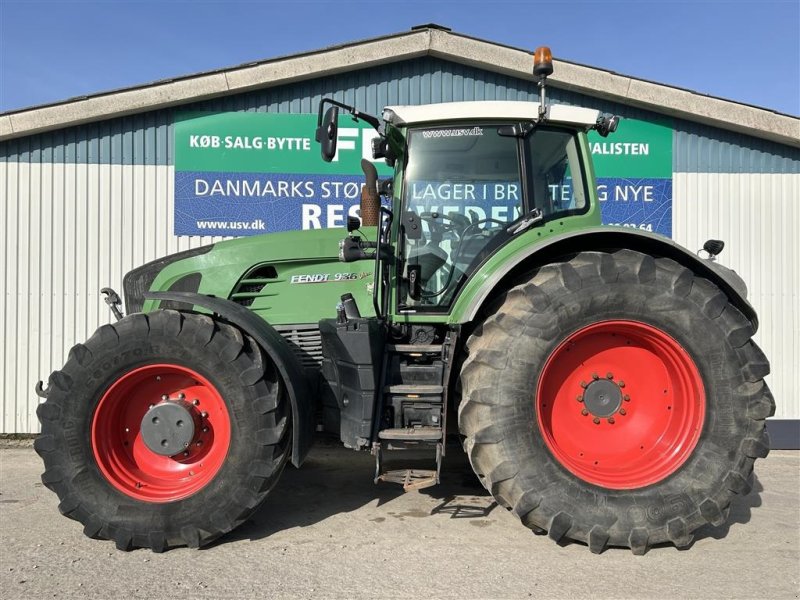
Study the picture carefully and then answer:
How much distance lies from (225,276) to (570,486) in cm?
251

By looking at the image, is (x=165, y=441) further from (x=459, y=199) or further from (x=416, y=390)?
(x=459, y=199)

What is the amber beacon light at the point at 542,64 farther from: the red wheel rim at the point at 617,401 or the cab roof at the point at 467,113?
the red wheel rim at the point at 617,401

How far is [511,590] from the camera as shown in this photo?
8.09ft

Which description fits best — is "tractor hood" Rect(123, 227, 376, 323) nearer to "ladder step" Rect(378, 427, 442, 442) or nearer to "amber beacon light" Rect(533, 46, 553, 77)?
"ladder step" Rect(378, 427, 442, 442)

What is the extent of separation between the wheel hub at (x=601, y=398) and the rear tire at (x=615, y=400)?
16 millimetres

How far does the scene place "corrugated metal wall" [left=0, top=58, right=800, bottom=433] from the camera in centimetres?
561

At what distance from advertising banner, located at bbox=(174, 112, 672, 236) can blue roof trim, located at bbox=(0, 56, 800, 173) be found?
17 centimetres

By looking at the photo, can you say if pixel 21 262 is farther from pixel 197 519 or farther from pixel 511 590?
pixel 511 590

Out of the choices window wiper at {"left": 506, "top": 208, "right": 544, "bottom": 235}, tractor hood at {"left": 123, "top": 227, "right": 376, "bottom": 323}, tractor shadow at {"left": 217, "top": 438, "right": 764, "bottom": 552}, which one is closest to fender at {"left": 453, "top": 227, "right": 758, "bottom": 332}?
window wiper at {"left": 506, "top": 208, "right": 544, "bottom": 235}

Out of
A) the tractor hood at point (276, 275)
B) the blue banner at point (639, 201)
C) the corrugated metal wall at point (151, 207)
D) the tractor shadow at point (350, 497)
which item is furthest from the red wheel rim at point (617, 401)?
the corrugated metal wall at point (151, 207)

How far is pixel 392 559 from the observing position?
2770 millimetres

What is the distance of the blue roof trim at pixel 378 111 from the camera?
18.6 feet

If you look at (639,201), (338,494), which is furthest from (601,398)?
(639,201)

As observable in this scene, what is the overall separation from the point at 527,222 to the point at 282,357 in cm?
162
